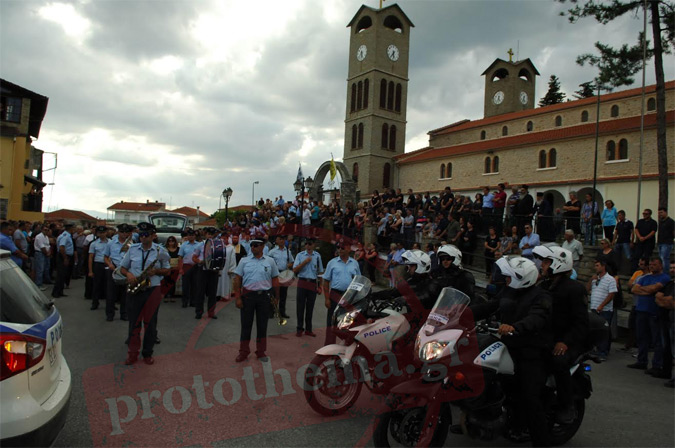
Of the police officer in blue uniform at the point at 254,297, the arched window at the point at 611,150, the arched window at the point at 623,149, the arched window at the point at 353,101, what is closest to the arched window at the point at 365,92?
the arched window at the point at 353,101

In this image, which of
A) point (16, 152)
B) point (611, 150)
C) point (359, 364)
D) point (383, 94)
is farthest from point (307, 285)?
point (383, 94)

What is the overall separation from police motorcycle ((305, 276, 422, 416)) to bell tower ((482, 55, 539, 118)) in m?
62.1

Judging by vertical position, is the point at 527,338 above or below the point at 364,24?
below

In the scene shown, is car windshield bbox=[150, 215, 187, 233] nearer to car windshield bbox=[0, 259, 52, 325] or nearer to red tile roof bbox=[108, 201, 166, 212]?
car windshield bbox=[0, 259, 52, 325]

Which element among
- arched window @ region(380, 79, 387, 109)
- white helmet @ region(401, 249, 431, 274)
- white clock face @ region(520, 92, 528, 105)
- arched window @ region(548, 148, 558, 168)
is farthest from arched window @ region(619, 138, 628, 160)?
white helmet @ region(401, 249, 431, 274)

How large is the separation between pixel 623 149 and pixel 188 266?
34.1 m

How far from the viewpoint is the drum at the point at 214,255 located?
10.3 m

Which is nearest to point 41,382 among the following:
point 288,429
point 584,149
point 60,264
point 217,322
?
point 288,429

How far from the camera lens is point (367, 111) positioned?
186ft

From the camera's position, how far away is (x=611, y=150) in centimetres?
3412

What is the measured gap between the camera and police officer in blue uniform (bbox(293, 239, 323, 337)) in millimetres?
8891

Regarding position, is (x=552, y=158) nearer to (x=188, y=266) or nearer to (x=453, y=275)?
(x=188, y=266)

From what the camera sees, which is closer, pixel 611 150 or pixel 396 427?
pixel 396 427

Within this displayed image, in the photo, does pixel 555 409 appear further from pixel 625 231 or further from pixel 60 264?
pixel 60 264
